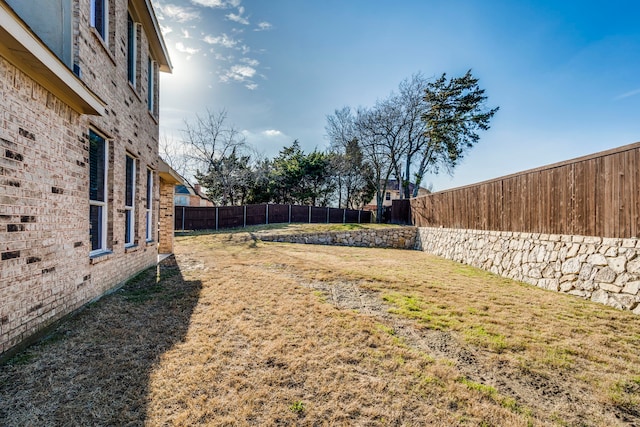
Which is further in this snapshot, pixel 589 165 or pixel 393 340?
pixel 589 165

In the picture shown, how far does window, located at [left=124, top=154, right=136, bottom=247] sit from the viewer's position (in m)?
5.18

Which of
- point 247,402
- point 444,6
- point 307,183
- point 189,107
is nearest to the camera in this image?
point 247,402

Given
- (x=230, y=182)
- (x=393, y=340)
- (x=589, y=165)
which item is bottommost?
(x=393, y=340)

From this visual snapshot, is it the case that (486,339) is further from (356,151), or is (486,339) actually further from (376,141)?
(356,151)

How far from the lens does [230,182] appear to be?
23.1 m

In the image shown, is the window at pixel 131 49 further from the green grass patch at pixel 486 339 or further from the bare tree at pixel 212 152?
the bare tree at pixel 212 152

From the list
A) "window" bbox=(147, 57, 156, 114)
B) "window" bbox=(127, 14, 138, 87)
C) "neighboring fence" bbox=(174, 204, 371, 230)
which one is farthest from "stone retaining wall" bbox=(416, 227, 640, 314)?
"neighboring fence" bbox=(174, 204, 371, 230)

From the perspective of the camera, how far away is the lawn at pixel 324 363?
1899mm

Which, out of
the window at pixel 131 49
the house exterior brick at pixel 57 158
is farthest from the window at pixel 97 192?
the window at pixel 131 49

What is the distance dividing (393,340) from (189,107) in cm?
2312

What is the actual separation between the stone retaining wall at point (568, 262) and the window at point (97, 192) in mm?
8361

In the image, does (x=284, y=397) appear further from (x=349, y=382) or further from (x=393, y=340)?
(x=393, y=340)

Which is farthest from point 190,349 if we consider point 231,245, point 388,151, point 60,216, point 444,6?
point 388,151

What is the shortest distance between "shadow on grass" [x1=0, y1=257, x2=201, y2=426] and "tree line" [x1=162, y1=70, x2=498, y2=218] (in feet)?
64.5
